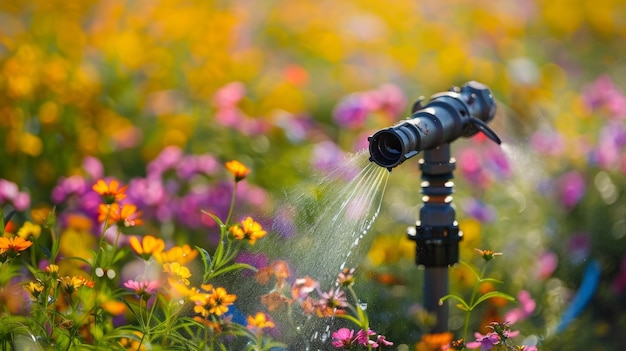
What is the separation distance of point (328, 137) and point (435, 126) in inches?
84.1

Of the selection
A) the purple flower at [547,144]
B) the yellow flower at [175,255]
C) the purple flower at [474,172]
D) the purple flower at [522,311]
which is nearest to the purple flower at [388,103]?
the purple flower at [474,172]

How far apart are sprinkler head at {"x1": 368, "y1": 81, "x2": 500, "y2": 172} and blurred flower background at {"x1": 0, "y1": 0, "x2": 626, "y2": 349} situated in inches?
15.3

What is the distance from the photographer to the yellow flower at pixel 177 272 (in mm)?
1611

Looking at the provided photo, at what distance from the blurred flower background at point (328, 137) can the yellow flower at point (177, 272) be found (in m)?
0.29

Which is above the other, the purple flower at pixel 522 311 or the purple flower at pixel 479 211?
the purple flower at pixel 479 211

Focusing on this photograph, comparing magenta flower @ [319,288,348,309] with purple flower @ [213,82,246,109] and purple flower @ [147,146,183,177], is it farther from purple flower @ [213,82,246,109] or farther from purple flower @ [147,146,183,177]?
purple flower @ [213,82,246,109]

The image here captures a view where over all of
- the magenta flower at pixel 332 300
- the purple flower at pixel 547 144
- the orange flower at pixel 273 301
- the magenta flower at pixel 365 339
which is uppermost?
the purple flower at pixel 547 144

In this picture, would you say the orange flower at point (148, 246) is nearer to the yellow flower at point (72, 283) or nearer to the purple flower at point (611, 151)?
the yellow flower at point (72, 283)

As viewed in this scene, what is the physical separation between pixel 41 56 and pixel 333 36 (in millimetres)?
2243

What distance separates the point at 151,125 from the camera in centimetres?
379

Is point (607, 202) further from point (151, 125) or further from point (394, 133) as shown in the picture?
point (151, 125)

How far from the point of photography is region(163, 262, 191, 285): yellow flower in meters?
1.61

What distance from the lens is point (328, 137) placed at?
12.8ft

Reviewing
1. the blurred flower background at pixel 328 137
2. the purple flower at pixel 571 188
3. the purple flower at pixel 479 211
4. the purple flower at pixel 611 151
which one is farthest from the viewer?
the purple flower at pixel 611 151
